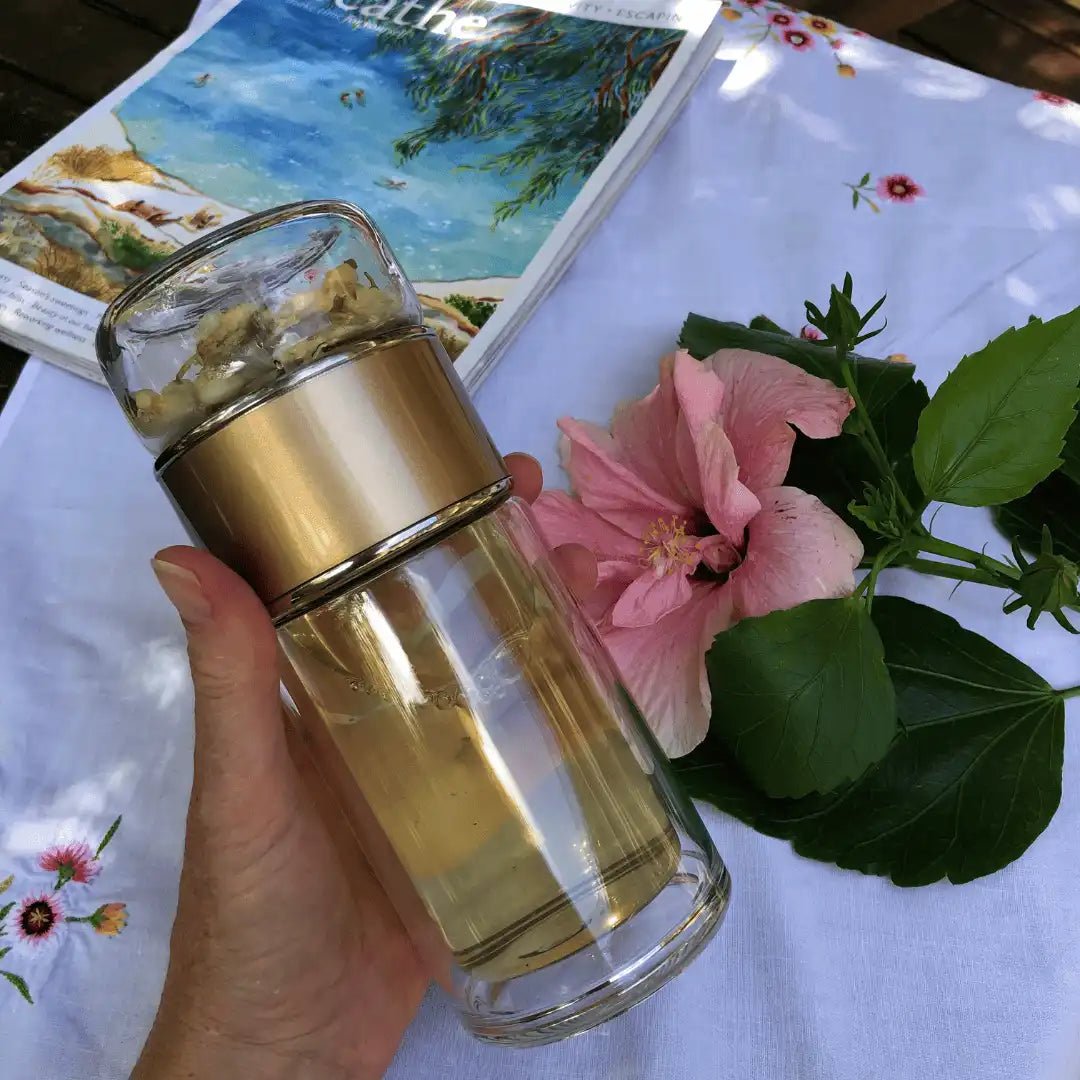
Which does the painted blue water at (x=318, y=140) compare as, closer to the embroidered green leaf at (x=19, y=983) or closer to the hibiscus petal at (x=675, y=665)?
the hibiscus petal at (x=675, y=665)

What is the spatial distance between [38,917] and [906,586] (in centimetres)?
45

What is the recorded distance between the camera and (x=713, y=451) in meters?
0.35

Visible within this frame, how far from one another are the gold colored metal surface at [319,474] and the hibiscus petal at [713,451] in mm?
106

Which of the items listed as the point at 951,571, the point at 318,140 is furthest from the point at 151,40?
the point at 951,571

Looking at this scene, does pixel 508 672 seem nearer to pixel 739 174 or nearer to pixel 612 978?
pixel 612 978

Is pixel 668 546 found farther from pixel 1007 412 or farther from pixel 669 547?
pixel 1007 412

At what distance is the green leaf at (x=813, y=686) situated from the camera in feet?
1.09

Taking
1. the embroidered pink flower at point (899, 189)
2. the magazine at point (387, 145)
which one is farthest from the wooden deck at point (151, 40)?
the embroidered pink flower at point (899, 189)

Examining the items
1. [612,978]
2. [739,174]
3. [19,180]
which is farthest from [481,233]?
[612,978]

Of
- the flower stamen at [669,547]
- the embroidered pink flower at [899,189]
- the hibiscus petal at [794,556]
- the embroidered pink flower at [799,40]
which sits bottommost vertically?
the flower stamen at [669,547]

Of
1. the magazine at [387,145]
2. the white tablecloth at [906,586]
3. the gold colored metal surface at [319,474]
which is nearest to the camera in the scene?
the gold colored metal surface at [319,474]

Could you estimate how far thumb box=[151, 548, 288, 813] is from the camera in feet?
0.97

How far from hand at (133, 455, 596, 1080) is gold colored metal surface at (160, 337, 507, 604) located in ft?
0.05

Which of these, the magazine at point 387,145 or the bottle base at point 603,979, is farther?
the magazine at point 387,145
